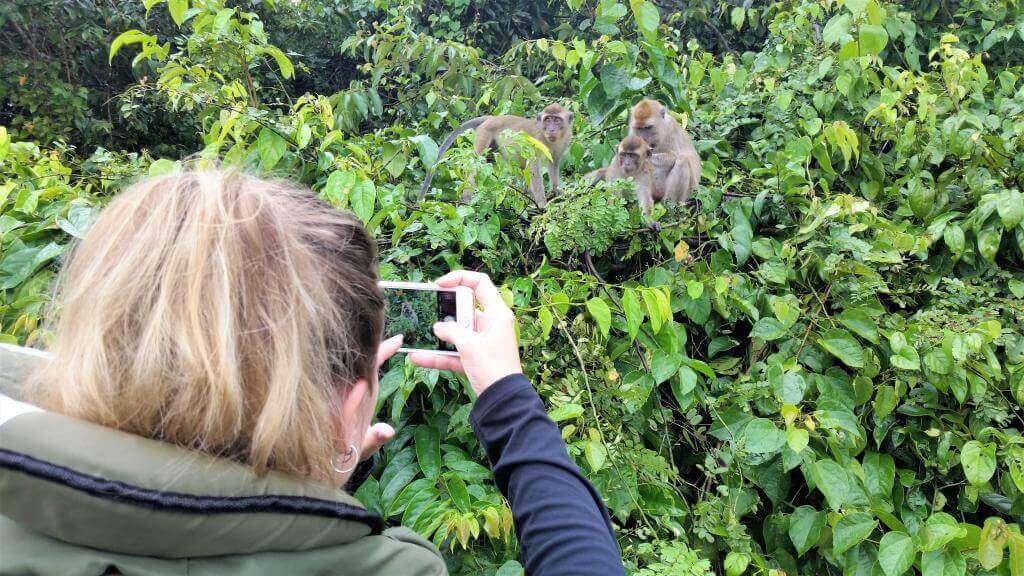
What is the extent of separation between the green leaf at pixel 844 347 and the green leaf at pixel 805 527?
48cm

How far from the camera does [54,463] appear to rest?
508mm

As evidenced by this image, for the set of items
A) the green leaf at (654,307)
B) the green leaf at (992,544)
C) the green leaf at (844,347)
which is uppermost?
the green leaf at (654,307)

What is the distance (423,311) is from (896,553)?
149 centimetres

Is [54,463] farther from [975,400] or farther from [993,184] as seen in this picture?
[993,184]

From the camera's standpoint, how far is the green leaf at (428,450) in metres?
1.65

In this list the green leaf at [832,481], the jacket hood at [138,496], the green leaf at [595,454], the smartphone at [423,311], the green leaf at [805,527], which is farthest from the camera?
the green leaf at [805,527]

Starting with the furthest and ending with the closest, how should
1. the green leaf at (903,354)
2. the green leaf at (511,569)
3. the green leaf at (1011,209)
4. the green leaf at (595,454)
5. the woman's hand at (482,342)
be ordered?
1. the green leaf at (1011,209)
2. the green leaf at (903,354)
3. the green leaf at (595,454)
4. the green leaf at (511,569)
5. the woman's hand at (482,342)

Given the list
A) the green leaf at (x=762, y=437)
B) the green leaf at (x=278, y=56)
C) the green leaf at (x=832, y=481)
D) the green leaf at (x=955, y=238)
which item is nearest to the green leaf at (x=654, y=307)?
the green leaf at (x=762, y=437)

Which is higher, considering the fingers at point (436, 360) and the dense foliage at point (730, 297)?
the fingers at point (436, 360)

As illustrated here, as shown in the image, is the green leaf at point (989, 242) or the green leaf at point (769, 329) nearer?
the green leaf at point (769, 329)

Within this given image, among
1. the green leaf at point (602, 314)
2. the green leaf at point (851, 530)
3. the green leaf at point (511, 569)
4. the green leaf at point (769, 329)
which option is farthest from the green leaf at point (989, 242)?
the green leaf at point (511, 569)

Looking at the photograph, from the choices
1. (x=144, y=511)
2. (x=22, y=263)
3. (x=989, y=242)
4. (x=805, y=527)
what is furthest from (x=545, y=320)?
(x=989, y=242)

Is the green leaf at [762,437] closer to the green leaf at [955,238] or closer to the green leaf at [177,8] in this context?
the green leaf at [955,238]

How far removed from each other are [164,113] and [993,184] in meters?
6.58
